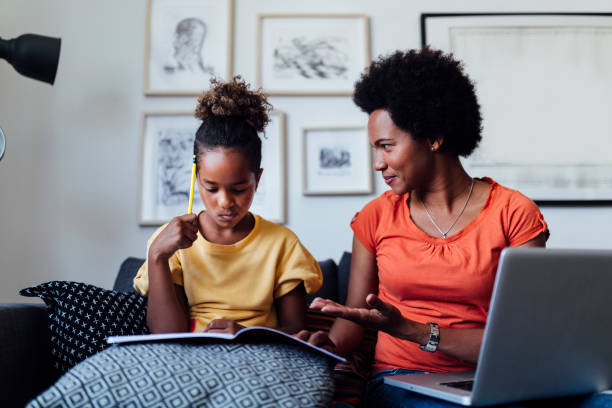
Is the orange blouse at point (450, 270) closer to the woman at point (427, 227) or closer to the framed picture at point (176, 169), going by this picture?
the woman at point (427, 227)

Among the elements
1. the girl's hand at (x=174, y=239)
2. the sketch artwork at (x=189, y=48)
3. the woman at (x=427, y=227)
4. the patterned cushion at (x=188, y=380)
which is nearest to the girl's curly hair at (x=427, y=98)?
the woman at (x=427, y=227)

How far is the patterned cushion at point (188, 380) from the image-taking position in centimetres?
69

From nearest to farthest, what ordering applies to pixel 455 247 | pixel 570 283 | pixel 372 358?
pixel 570 283 → pixel 455 247 → pixel 372 358

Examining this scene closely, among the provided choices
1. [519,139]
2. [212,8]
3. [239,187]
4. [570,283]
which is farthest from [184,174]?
[570,283]

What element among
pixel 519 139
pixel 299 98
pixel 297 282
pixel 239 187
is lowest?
pixel 297 282

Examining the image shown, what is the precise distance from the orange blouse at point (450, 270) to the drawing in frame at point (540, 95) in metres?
0.82

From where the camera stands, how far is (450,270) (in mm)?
1098

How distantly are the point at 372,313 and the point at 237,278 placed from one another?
1.27 feet

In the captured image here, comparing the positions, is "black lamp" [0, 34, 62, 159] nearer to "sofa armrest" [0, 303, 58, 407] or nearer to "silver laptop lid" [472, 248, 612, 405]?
"sofa armrest" [0, 303, 58, 407]

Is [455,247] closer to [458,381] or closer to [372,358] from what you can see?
[458,381]

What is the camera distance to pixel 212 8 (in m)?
1.96

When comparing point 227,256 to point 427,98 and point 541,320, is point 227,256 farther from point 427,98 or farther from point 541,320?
point 541,320

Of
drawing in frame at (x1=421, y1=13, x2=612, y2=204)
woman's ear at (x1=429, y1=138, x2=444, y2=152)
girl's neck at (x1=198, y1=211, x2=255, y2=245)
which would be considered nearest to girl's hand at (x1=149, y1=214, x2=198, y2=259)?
girl's neck at (x1=198, y1=211, x2=255, y2=245)

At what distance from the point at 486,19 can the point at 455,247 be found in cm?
123
